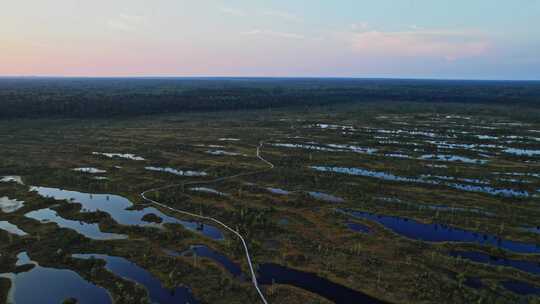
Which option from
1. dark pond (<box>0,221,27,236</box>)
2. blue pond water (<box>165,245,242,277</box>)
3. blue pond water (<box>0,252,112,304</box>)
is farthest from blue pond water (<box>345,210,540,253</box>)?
dark pond (<box>0,221,27,236</box>)

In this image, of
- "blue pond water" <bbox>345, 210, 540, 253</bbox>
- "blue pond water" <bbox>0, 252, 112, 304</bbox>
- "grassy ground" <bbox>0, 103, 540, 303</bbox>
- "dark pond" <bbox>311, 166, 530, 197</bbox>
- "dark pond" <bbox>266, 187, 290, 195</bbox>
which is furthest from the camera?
"dark pond" <bbox>311, 166, 530, 197</bbox>

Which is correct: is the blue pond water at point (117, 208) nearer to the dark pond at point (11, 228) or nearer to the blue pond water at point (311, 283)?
the dark pond at point (11, 228)

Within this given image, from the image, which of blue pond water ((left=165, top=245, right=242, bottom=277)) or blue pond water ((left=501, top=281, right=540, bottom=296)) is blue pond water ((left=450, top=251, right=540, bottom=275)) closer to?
blue pond water ((left=501, top=281, right=540, bottom=296))

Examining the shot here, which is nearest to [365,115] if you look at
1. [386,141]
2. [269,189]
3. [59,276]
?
[386,141]

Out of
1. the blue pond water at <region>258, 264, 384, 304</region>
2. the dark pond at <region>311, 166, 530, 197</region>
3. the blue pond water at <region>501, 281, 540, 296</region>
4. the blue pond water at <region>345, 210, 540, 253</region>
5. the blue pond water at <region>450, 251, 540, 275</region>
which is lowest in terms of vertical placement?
the blue pond water at <region>258, 264, 384, 304</region>

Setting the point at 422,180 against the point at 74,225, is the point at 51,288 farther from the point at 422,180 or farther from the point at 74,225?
the point at 422,180

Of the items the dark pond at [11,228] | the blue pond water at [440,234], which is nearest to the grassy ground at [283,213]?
the dark pond at [11,228]
